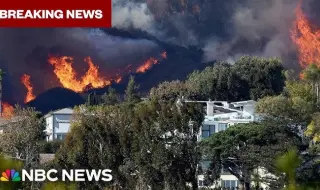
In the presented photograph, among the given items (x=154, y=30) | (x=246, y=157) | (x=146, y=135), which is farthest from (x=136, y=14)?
(x=146, y=135)

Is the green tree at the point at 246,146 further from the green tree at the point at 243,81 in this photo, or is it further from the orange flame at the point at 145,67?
the orange flame at the point at 145,67

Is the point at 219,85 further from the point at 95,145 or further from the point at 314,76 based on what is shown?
the point at 95,145

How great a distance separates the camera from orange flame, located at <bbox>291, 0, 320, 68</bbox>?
353ft

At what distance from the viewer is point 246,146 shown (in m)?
42.0

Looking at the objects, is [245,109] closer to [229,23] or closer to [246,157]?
[246,157]

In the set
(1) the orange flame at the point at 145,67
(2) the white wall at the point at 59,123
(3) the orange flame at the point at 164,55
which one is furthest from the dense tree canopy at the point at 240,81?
(3) the orange flame at the point at 164,55

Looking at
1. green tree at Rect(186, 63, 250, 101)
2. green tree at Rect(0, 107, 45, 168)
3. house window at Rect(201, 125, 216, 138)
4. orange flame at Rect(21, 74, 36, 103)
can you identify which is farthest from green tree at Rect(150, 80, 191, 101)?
green tree at Rect(0, 107, 45, 168)

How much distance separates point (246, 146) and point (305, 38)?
69627 millimetres

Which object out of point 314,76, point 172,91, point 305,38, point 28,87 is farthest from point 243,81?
point 28,87

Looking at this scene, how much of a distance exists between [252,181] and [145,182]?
415 inches

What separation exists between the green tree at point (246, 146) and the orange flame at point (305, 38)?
65131mm

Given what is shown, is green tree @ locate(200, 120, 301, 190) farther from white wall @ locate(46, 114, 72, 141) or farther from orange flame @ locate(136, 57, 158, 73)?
orange flame @ locate(136, 57, 158, 73)

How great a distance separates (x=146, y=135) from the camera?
3275 cm

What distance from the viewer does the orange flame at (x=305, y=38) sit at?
108 m
